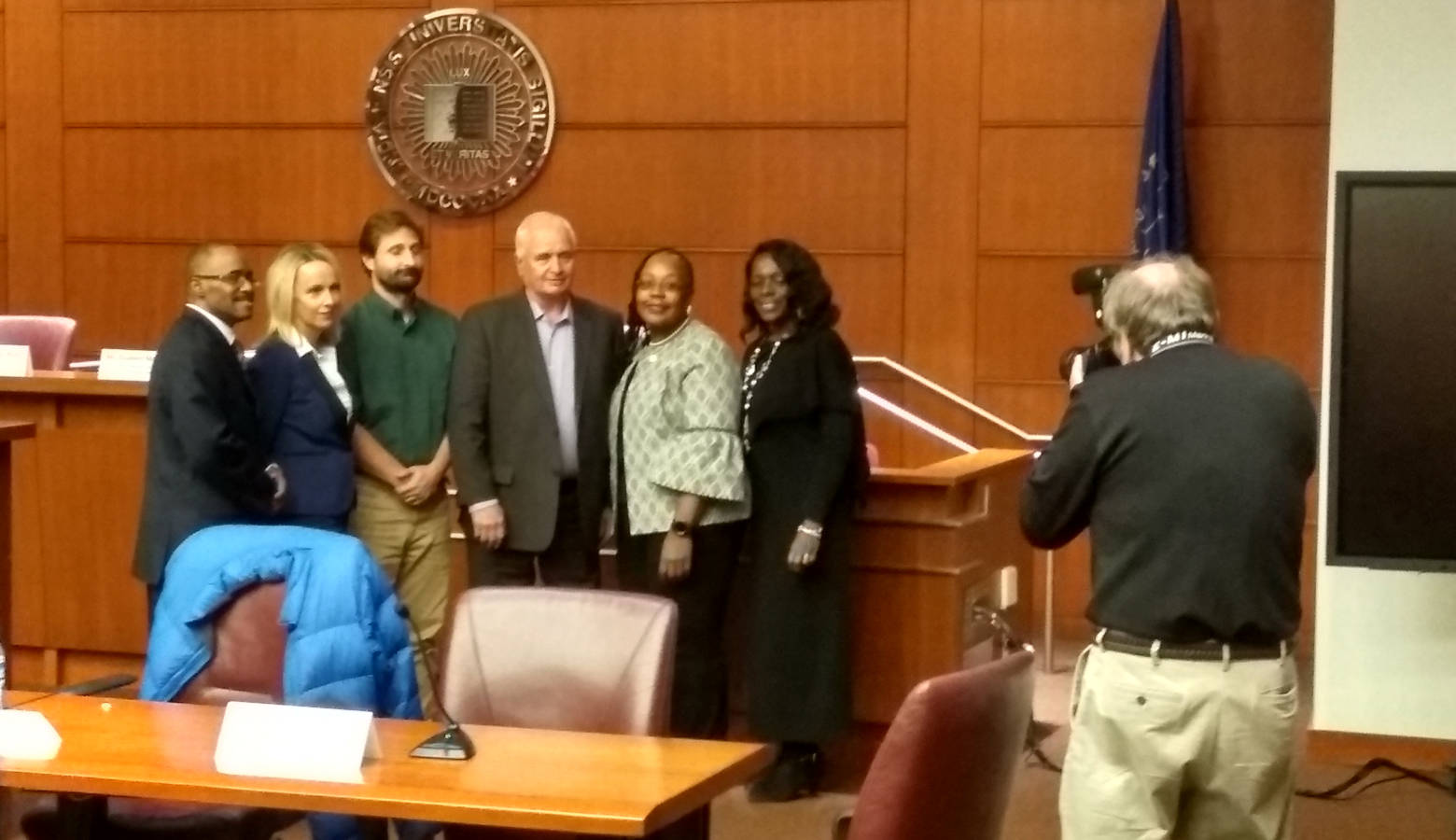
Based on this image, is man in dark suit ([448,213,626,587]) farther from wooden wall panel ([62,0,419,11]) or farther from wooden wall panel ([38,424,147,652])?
wooden wall panel ([62,0,419,11])

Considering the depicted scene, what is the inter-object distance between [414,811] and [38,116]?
6804 mm

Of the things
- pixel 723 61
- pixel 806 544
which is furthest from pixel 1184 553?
pixel 723 61

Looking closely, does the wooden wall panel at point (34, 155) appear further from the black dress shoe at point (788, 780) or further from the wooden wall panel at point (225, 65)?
the black dress shoe at point (788, 780)

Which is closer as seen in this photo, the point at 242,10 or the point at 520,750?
the point at 520,750

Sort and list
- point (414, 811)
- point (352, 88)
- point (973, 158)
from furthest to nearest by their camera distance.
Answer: point (352, 88) < point (973, 158) < point (414, 811)

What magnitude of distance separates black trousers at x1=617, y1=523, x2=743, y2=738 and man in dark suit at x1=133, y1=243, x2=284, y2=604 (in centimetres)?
92

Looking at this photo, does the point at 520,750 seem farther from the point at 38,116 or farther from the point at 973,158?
the point at 38,116

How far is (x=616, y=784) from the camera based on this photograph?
2.71 meters

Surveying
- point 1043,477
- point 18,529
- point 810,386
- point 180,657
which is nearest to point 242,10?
point 18,529

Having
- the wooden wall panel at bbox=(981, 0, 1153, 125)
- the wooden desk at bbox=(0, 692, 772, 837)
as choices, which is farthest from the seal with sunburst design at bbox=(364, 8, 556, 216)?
the wooden desk at bbox=(0, 692, 772, 837)

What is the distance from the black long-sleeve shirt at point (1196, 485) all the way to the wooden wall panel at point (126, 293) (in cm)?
578

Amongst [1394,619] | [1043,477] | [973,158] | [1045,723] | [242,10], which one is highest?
[242,10]

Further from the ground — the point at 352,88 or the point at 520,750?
the point at 352,88

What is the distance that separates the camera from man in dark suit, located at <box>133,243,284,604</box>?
4508 millimetres
